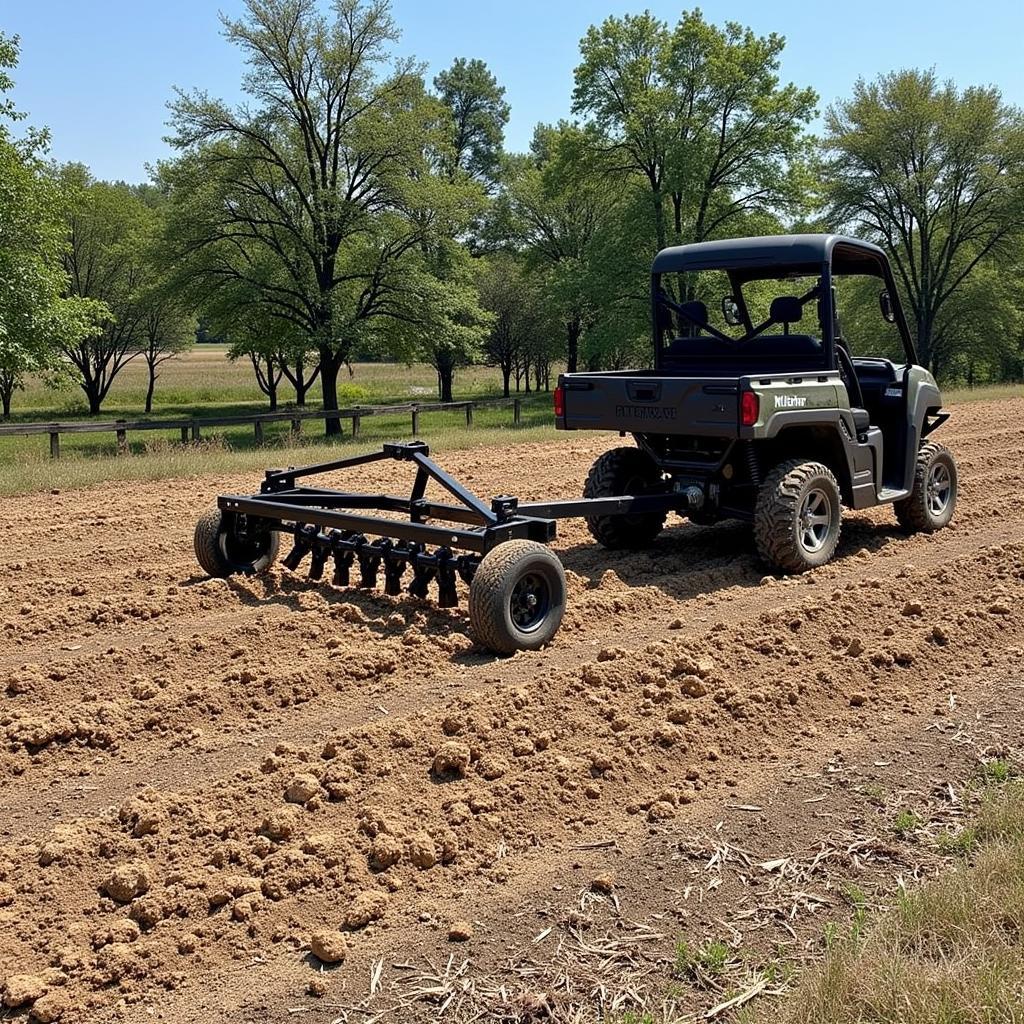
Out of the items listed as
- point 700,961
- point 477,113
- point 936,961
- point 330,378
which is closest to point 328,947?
point 700,961

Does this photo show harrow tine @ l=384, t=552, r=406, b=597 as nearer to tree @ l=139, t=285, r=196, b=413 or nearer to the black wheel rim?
the black wheel rim

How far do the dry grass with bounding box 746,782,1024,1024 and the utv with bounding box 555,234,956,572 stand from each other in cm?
407

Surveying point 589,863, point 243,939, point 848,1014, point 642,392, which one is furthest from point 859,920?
point 642,392

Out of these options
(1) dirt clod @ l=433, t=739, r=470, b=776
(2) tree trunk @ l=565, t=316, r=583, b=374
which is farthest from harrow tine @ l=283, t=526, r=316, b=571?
(2) tree trunk @ l=565, t=316, r=583, b=374

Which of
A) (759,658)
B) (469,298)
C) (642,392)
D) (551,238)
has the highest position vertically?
(551,238)

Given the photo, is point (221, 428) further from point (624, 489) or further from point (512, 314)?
point (624, 489)

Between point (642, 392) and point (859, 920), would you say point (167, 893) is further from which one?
point (642, 392)

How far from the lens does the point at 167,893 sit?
383 cm

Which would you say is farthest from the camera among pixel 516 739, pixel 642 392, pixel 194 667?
pixel 642 392

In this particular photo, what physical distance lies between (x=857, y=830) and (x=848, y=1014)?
4.59ft

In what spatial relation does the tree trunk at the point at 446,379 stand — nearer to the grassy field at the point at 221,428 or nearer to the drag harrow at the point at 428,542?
the grassy field at the point at 221,428

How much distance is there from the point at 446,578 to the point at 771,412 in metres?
2.52

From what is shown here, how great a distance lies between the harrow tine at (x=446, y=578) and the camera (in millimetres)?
6695

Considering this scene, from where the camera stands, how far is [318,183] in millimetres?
29500
